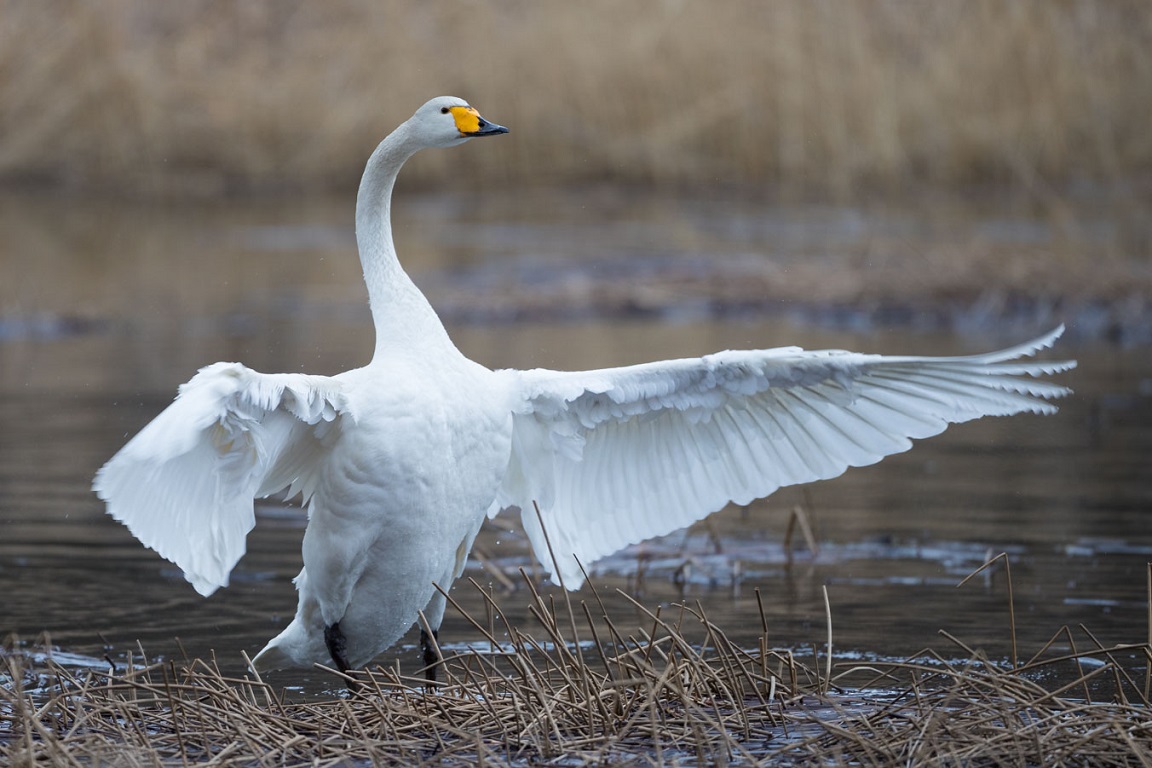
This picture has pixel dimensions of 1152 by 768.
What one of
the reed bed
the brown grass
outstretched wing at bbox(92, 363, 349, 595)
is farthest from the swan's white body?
the brown grass

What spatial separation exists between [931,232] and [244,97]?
8.81 m

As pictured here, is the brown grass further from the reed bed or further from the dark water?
the reed bed

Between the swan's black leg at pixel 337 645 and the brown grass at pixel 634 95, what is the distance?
13.2 meters

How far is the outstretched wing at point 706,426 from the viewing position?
5.42m

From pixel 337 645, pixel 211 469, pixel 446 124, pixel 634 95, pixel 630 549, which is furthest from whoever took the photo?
pixel 634 95

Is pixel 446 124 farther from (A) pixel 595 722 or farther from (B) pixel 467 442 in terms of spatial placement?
(A) pixel 595 722

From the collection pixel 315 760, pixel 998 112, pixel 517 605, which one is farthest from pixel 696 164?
pixel 315 760

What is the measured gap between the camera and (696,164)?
19.0 metres

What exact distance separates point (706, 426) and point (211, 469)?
6.24 ft

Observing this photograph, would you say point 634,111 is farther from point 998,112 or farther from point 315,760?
point 315,760

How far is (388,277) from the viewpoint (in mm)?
5574

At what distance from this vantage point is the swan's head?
577 centimetres

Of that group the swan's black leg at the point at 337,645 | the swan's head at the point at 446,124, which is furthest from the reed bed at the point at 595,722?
the swan's head at the point at 446,124

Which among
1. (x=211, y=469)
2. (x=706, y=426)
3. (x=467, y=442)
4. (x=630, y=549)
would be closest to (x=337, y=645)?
(x=467, y=442)
